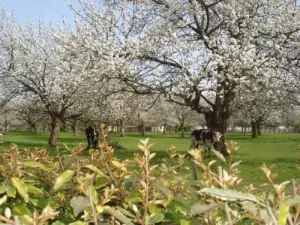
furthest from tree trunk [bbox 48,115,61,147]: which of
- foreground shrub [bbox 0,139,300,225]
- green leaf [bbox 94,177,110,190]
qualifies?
green leaf [bbox 94,177,110,190]

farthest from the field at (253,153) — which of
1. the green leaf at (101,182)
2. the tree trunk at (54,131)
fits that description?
the tree trunk at (54,131)

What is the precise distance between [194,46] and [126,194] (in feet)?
64.0

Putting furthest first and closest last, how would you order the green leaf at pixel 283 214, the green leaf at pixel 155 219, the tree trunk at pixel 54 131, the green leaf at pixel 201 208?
the tree trunk at pixel 54 131
the green leaf at pixel 155 219
the green leaf at pixel 201 208
the green leaf at pixel 283 214

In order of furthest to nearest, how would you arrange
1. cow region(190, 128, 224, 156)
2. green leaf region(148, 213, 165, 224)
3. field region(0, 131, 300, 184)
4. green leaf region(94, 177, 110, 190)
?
cow region(190, 128, 224, 156), field region(0, 131, 300, 184), green leaf region(94, 177, 110, 190), green leaf region(148, 213, 165, 224)

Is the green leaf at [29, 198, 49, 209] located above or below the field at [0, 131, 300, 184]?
above

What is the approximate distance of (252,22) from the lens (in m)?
19.6

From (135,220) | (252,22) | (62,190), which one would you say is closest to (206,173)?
(135,220)

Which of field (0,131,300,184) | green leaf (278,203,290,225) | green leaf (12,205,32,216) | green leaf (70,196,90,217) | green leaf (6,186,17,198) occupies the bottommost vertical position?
field (0,131,300,184)

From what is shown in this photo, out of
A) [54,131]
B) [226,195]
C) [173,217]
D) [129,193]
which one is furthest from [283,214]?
[54,131]

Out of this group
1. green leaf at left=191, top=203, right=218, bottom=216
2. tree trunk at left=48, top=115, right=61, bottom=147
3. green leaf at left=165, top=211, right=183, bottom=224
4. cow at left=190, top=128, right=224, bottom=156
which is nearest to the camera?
green leaf at left=191, top=203, right=218, bottom=216

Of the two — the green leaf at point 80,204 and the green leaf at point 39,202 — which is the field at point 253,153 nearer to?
the green leaf at point 39,202

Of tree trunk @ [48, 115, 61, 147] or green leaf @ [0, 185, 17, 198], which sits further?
tree trunk @ [48, 115, 61, 147]

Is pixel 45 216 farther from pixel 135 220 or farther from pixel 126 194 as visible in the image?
pixel 126 194

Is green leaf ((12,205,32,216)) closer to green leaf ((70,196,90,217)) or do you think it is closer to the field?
green leaf ((70,196,90,217))
